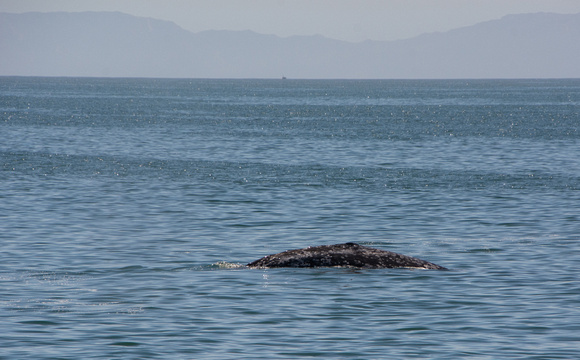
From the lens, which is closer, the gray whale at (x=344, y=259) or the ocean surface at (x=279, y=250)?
the ocean surface at (x=279, y=250)

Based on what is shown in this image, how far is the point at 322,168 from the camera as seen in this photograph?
48812 millimetres

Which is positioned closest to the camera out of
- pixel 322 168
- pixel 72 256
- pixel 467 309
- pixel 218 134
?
pixel 467 309

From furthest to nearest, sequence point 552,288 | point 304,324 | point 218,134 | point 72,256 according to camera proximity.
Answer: point 218,134, point 72,256, point 552,288, point 304,324

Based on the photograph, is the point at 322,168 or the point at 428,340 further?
the point at 322,168

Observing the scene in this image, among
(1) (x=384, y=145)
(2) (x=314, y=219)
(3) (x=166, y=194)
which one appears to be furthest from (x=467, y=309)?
(1) (x=384, y=145)

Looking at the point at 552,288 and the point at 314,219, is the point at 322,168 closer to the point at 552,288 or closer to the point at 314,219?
the point at 314,219

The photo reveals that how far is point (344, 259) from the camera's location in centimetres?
1997

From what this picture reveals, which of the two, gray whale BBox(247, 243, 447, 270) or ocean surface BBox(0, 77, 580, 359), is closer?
ocean surface BBox(0, 77, 580, 359)

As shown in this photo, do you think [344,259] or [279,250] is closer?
[344,259]

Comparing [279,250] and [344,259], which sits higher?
[344,259]

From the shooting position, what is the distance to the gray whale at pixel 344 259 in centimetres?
1992

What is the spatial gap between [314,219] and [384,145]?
39.9 m

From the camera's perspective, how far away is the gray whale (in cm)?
1992

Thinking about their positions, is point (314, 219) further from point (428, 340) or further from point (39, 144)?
point (39, 144)
